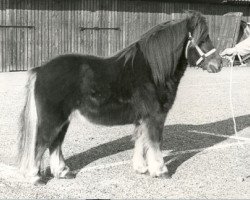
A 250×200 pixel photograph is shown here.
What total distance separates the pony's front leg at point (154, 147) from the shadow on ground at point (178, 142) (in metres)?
0.37

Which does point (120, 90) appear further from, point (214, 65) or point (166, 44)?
point (214, 65)

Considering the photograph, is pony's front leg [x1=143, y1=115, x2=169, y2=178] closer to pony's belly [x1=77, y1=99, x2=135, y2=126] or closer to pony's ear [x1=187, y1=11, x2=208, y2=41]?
pony's belly [x1=77, y1=99, x2=135, y2=126]

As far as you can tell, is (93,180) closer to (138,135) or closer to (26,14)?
(138,135)

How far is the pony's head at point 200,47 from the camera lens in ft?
23.4

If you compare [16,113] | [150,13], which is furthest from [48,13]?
[16,113]

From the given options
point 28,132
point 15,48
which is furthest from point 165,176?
point 15,48

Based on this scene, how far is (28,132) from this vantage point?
6.54m

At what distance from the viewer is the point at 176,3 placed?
90.3 feet

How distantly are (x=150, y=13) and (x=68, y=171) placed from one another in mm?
20491

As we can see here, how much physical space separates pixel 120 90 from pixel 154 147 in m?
0.91

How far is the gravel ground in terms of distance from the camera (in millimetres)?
6344

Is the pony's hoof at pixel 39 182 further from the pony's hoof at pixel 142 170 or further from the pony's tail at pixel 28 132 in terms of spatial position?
the pony's hoof at pixel 142 170

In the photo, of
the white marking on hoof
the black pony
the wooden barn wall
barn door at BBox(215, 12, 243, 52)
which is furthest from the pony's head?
barn door at BBox(215, 12, 243, 52)

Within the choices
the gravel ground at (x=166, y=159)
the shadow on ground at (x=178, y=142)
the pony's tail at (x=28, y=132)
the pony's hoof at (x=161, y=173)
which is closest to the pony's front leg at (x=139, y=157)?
the gravel ground at (x=166, y=159)
